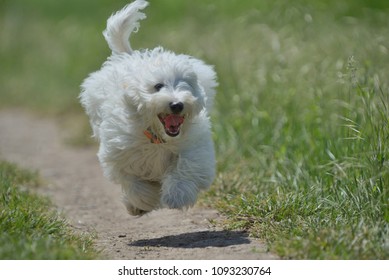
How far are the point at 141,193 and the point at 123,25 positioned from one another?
163 cm

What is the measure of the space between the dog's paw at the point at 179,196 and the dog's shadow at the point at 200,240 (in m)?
0.27

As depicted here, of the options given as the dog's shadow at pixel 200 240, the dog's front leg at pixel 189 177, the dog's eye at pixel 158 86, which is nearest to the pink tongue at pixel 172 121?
the dog's eye at pixel 158 86

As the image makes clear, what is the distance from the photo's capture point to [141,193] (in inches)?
252

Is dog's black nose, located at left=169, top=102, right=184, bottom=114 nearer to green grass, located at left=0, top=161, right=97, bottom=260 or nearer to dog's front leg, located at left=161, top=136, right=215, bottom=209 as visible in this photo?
dog's front leg, located at left=161, top=136, right=215, bottom=209

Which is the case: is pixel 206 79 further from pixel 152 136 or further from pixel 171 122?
pixel 171 122

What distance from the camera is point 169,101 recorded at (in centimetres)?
587

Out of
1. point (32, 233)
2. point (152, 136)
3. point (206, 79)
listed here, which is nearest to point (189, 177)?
point (152, 136)

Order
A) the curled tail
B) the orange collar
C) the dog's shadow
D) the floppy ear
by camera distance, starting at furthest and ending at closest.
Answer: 1. the curled tail
2. the floppy ear
3. the orange collar
4. the dog's shadow

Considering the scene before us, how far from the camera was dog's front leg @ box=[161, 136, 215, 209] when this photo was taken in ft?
20.0

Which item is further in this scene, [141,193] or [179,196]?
[141,193]

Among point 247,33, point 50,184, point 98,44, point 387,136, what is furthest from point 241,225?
point 98,44

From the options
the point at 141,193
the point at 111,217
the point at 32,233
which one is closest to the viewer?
the point at 32,233

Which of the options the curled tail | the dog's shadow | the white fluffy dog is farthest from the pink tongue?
the curled tail
